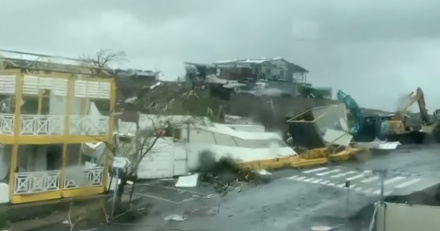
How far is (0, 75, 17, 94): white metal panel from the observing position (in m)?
4.87

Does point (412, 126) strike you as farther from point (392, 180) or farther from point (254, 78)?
point (254, 78)

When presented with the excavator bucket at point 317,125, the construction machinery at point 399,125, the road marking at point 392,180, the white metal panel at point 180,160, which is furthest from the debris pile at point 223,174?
the road marking at point 392,180

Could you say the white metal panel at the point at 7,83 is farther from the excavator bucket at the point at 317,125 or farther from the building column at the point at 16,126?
the excavator bucket at the point at 317,125

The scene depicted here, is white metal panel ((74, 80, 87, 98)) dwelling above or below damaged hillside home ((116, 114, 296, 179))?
above

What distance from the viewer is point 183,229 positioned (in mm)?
3891

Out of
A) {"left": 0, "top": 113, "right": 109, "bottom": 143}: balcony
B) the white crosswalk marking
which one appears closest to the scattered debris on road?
the white crosswalk marking

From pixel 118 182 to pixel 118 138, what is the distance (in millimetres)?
424

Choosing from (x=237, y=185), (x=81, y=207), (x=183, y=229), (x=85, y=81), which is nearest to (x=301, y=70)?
(x=183, y=229)

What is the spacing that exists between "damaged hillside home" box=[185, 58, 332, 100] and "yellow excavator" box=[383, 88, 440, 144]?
43 cm

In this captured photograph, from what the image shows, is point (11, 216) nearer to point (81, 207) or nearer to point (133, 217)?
point (81, 207)

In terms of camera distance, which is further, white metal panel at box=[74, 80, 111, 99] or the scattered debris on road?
white metal panel at box=[74, 80, 111, 99]

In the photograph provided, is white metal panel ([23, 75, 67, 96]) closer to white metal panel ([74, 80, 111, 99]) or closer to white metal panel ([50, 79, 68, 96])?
white metal panel ([50, 79, 68, 96])

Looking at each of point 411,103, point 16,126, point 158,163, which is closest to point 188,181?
point 158,163

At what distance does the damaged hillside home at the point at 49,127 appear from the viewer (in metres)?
4.85
